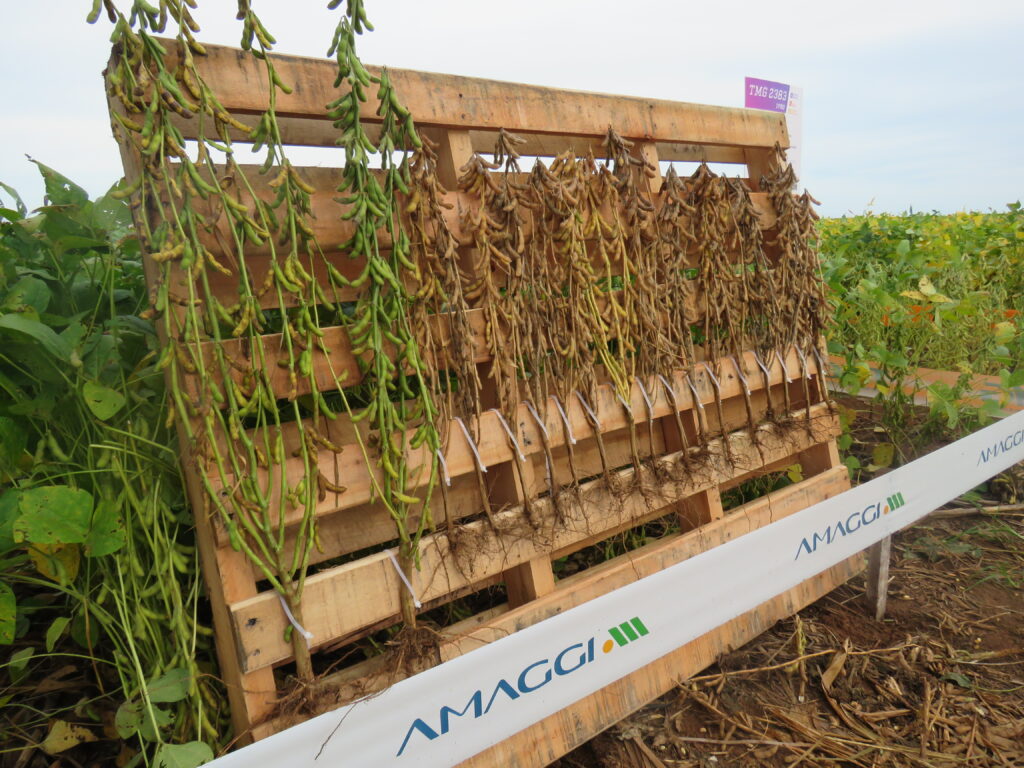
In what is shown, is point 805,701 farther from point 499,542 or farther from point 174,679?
point 174,679

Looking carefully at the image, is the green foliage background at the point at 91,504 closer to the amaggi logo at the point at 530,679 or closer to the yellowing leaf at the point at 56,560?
the yellowing leaf at the point at 56,560

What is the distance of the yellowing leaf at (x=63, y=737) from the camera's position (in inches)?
59.2

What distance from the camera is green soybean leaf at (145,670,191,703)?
57.3 inches

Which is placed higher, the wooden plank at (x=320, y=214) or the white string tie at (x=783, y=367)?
the wooden plank at (x=320, y=214)

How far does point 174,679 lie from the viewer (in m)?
1.49

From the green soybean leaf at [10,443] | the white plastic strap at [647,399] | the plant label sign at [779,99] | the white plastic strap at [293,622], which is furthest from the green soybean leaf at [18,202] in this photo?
the plant label sign at [779,99]

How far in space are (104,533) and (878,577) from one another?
2.30m

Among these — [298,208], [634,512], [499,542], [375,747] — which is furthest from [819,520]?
[298,208]

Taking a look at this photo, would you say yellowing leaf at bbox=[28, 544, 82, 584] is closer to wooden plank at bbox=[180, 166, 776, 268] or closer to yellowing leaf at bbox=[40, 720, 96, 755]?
yellowing leaf at bbox=[40, 720, 96, 755]

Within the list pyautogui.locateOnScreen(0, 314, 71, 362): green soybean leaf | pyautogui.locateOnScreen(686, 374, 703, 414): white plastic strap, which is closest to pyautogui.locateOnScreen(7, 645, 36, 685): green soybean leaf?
pyautogui.locateOnScreen(0, 314, 71, 362): green soybean leaf

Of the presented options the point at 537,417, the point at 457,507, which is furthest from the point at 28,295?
the point at 537,417

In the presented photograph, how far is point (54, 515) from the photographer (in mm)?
1336

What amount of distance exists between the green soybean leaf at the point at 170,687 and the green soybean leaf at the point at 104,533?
0.30 meters

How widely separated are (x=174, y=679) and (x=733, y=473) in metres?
1.77
